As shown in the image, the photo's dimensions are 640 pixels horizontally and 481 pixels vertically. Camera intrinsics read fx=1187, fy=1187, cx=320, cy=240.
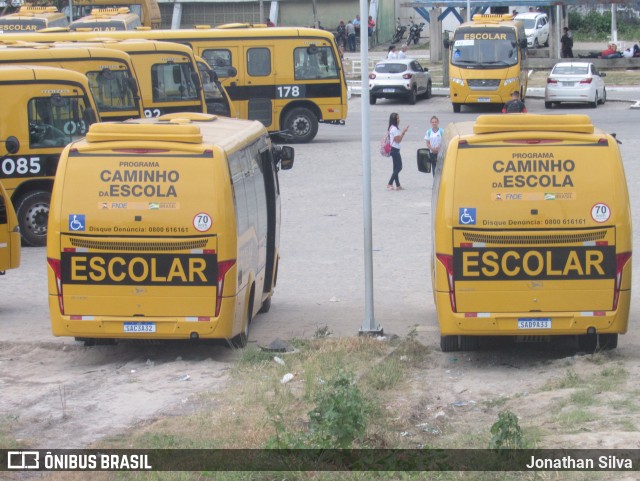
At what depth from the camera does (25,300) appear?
15703mm

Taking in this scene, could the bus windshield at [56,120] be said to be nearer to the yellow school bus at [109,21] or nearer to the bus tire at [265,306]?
the bus tire at [265,306]

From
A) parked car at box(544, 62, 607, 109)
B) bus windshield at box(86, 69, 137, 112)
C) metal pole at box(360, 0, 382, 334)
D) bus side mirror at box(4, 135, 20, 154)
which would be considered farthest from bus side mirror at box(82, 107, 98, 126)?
parked car at box(544, 62, 607, 109)

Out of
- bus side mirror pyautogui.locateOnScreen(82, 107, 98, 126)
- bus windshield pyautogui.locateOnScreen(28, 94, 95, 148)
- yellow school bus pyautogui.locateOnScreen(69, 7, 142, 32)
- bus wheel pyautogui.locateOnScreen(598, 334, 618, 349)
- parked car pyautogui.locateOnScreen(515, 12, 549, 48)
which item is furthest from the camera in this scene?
parked car pyautogui.locateOnScreen(515, 12, 549, 48)

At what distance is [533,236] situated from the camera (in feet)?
37.5

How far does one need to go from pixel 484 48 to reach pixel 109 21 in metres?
12.7

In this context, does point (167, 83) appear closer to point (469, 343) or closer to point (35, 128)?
point (35, 128)

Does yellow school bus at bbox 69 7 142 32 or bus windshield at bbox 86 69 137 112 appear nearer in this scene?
bus windshield at bbox 86 69 137 112

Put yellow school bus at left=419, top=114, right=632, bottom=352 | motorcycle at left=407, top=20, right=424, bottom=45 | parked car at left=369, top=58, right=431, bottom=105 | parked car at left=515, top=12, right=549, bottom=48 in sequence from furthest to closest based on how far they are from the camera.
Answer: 1. motorcycle at left=407, top=20, right=424, bottom=45
2. parked car at left=515, top=12, right=549, bottom=48
3. parked car at left=369, top=58, right=431, bottom=105
4. yellow school bus at left=419, top=114, right=632, bottom=352

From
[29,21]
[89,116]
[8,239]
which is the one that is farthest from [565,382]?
[29,21]

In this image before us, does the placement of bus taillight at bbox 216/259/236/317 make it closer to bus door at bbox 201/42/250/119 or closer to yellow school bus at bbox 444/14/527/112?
bus door at bbox 201/42/250/119

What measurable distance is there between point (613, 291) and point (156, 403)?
4497 millimetres

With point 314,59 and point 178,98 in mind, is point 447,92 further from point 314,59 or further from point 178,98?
point 178,98

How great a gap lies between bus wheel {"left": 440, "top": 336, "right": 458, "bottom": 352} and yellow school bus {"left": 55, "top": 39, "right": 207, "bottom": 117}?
1608 centimetres

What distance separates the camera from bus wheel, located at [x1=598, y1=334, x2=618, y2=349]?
39.4 feet
